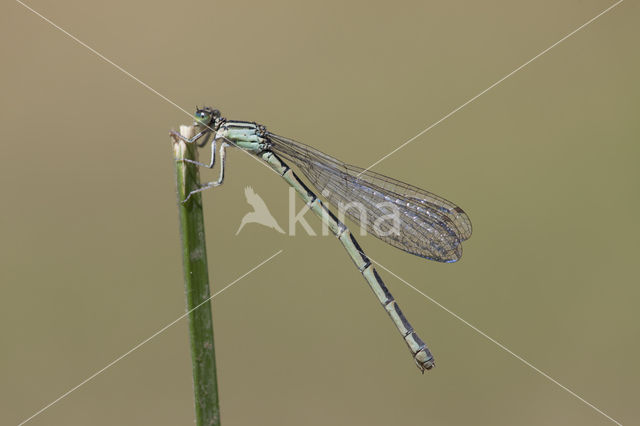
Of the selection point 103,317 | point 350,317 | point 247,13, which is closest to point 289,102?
point 247,13

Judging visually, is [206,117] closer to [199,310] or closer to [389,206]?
[389,206]

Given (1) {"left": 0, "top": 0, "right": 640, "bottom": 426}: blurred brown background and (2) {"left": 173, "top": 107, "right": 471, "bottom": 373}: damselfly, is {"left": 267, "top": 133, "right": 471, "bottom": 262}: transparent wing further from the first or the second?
(1) {"left": 0, "top": 0, "right": 640, "bottom": 426}: blurred brown background

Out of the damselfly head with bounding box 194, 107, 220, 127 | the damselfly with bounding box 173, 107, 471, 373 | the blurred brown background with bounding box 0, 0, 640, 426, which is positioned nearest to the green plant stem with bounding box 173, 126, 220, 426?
the damselfly head with bounding box 194, 107, 220, 127

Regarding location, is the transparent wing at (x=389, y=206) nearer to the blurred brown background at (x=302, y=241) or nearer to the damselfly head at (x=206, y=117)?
the damselfly head at (x=206, y=117)

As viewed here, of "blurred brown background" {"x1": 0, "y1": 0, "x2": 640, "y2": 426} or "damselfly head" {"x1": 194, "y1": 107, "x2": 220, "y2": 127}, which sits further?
"blurred brown background" {"x1": 0, "y1": 0, "x2": 640, "y2": 426}

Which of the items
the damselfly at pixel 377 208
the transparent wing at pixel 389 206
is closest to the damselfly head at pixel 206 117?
the damselfly at pixel 377 208

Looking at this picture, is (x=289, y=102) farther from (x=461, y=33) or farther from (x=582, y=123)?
(x=582, y=123)
